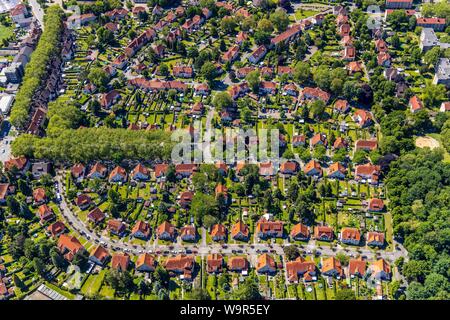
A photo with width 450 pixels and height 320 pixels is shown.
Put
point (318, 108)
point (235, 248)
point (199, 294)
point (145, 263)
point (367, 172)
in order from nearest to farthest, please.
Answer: point (199, 294) → point (145, 263) → point (235, 248) → point (367, 172) → point (318, 108)

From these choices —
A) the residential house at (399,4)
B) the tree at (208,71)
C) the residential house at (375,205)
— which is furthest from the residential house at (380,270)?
the residential house at (399,4)

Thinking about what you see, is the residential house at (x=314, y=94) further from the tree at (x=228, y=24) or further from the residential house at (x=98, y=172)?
the residential house at (x=98, y=172)

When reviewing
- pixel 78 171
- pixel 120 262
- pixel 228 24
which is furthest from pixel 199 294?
pixel 228 24

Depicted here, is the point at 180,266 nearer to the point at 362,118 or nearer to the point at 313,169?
the point at 313,169

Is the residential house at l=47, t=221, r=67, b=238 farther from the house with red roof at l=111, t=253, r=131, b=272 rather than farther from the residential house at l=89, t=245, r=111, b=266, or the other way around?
the house with red roof at l=111, t=253, r=131, b=272

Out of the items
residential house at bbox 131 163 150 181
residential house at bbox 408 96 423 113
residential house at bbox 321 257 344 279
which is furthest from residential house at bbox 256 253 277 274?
residential house at bbox 408 96 423 113

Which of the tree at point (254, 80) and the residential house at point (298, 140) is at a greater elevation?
the tree at point (254, 80)
